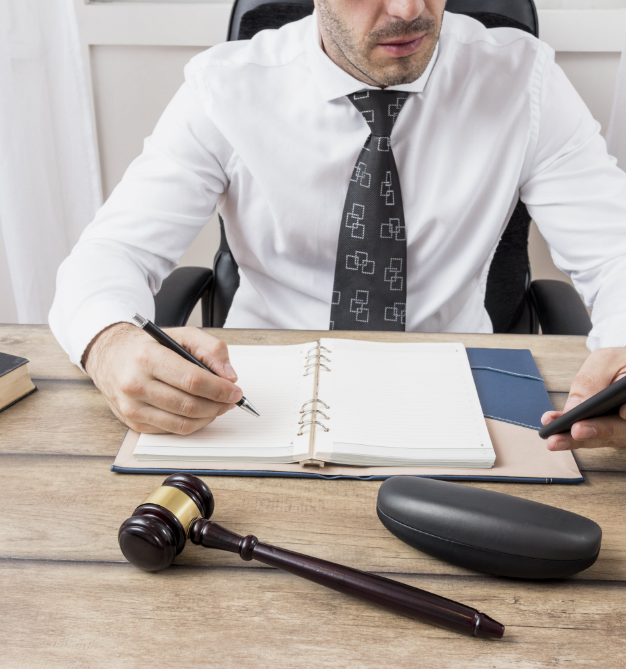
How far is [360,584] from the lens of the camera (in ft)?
1.72

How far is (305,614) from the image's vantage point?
525 millimetres

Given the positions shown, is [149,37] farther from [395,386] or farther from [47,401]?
[395,386]

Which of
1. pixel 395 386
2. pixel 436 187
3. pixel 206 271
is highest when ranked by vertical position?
pixel 436 187

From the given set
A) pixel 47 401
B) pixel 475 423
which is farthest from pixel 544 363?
pixel 47 401

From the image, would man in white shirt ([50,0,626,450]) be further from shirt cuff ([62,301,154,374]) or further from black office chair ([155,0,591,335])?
shirt cuff ([62,301,154,374])

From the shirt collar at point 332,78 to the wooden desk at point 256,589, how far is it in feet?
2.49

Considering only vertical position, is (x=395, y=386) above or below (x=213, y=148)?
below

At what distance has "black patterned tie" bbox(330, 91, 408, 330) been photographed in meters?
1.14

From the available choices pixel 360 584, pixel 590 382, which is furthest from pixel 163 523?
pixel 590 382

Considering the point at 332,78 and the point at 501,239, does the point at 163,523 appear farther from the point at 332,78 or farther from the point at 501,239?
the point at 501,239

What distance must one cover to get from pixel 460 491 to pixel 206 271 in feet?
3.05

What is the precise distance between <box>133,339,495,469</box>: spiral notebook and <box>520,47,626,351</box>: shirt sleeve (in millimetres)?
431

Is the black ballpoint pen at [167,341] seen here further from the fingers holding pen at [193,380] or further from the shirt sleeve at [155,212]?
the shirt sleeve at [155,212]

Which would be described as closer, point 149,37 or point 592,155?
point 592,155
